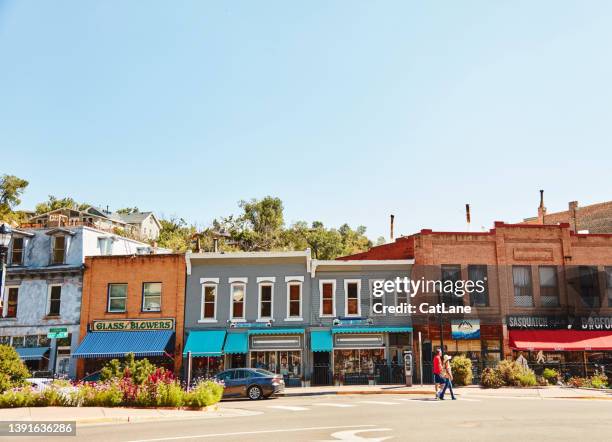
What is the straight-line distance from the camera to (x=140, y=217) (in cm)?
8912

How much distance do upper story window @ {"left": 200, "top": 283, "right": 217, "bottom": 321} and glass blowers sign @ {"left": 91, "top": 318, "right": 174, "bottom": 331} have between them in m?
1.82

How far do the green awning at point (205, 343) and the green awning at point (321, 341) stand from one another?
4.75 meters

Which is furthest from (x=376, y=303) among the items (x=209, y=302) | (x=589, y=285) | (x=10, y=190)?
(x=10, y=190)

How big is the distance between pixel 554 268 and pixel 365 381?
12692mm

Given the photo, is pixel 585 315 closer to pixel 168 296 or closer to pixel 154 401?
pixel 168 296

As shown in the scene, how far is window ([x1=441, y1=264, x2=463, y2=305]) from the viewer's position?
33562mm

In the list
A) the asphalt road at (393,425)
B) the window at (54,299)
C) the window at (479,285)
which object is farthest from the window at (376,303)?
the window at (54,299)

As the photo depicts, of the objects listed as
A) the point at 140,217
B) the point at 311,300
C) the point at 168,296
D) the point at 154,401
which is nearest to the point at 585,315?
the point at 311,300

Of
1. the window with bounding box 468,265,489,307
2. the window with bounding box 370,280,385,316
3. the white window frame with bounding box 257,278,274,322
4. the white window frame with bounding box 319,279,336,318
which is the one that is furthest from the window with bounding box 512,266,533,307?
the white window frame with bounding box 257,278,274,322

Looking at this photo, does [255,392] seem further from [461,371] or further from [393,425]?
[393,425]

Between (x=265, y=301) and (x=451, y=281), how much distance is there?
1035 cm

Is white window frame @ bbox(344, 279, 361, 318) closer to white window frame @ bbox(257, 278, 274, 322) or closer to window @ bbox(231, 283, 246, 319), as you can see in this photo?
white window frame @ bbox(257, 278, 274, 322)

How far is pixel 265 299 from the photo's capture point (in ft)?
111

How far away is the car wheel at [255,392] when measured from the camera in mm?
24734
